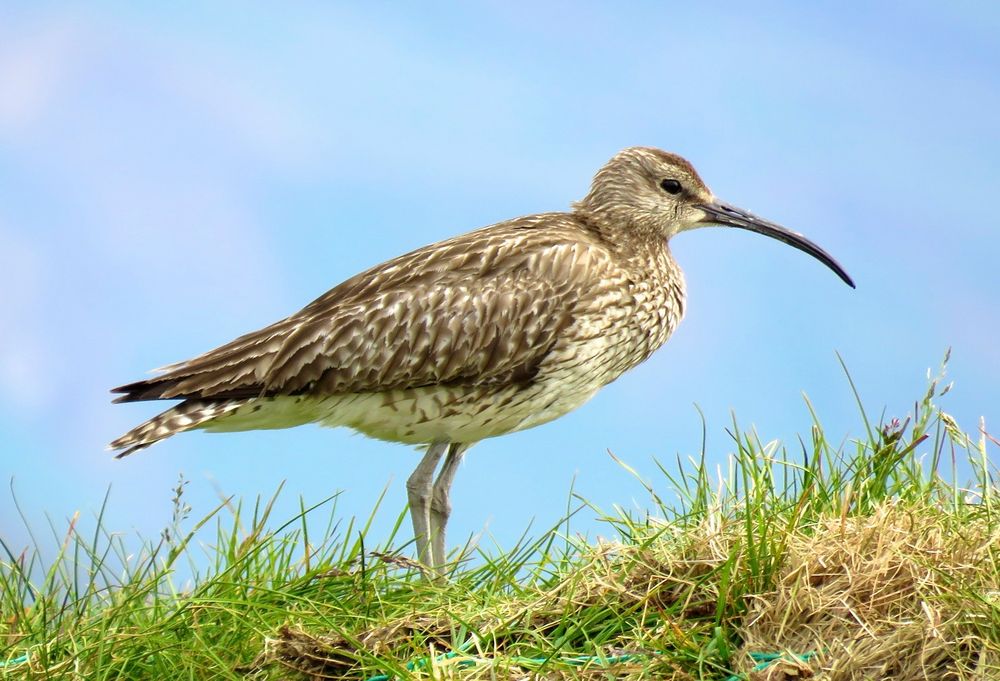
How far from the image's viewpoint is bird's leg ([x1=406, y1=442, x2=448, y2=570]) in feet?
30.4

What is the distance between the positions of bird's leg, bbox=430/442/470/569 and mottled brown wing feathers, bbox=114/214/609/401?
0.80m

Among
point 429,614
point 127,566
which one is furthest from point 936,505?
point 127,566

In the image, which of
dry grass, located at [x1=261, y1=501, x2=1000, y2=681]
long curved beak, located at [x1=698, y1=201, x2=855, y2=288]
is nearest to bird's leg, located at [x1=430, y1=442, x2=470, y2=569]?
long curved beak, located at [x1=698, y1=201, x2=855, y2=288]

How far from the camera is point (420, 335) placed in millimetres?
9047

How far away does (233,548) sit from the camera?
26.1 ft

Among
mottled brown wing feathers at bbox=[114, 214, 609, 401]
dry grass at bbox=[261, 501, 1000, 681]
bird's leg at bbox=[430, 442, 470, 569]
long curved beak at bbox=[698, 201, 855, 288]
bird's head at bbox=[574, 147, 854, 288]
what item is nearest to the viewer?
dry grass at bbox=[261, 501, 1000, 681]

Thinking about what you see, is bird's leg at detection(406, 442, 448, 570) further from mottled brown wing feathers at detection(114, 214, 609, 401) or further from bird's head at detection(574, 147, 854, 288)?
bird's head at detection(574, 147, 854, 288)

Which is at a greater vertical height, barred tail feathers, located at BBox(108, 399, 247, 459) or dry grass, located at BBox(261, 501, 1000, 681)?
barred tail feathers, located at BBox(108, 399, 247, 459)

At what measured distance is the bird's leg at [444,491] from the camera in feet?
31.2

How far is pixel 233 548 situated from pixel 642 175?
13.6ft

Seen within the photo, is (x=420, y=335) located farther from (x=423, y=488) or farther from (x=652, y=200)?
(x=652, y=200)

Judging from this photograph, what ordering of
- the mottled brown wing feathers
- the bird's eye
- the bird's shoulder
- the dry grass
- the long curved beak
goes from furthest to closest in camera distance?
the long curved beak, the bird's eye, the bird's shoulder, the mottled brown wing feathers, the dry grass

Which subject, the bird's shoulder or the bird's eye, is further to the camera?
the bird's eye

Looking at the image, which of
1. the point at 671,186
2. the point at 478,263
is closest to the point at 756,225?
the point at 671,186
